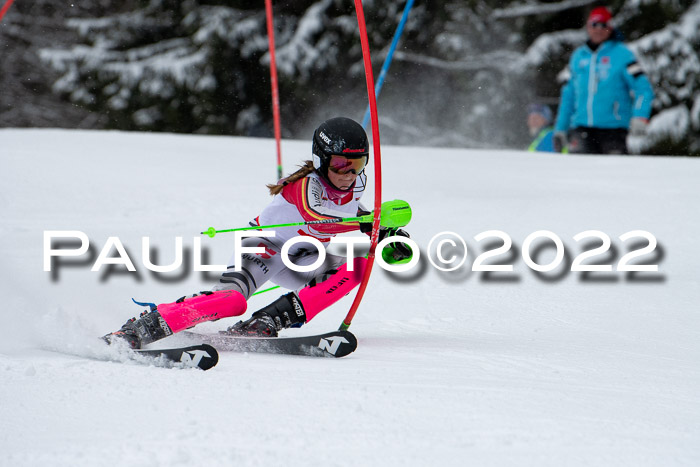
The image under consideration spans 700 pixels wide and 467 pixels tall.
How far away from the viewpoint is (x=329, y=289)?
11.2 feet

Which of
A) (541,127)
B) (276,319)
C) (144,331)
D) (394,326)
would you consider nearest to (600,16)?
(541,127)

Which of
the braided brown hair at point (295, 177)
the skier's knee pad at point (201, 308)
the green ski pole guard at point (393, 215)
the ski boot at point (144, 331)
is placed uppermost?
the braided brown hair at point (295, 177)

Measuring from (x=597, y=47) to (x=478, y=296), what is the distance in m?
3.59

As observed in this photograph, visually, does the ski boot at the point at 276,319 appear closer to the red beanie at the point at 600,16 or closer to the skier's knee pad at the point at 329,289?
the skier's knee pad at the point at 329,289

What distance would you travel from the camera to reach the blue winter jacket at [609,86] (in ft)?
23.2

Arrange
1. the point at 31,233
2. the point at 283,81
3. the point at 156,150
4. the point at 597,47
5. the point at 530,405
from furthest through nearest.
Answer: the point at 283,81, the point at 156,150, the point at 597,47, the point at 31,233, the point at 530,405

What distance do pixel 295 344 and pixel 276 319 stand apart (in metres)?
0.30

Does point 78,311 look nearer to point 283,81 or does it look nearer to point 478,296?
point 478,296

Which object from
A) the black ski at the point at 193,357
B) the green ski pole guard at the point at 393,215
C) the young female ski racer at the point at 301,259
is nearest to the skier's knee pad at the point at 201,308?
the young female ski racer at the point at 301,259

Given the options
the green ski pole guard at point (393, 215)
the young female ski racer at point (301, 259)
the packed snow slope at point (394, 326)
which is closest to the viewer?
the packed snow slope at point (394, 326)

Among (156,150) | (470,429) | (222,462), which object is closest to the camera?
(222,462)

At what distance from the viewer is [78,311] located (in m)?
3.83

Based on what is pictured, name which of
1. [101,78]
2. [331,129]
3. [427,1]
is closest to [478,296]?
[331,129]

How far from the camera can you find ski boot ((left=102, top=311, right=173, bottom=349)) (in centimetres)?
299
